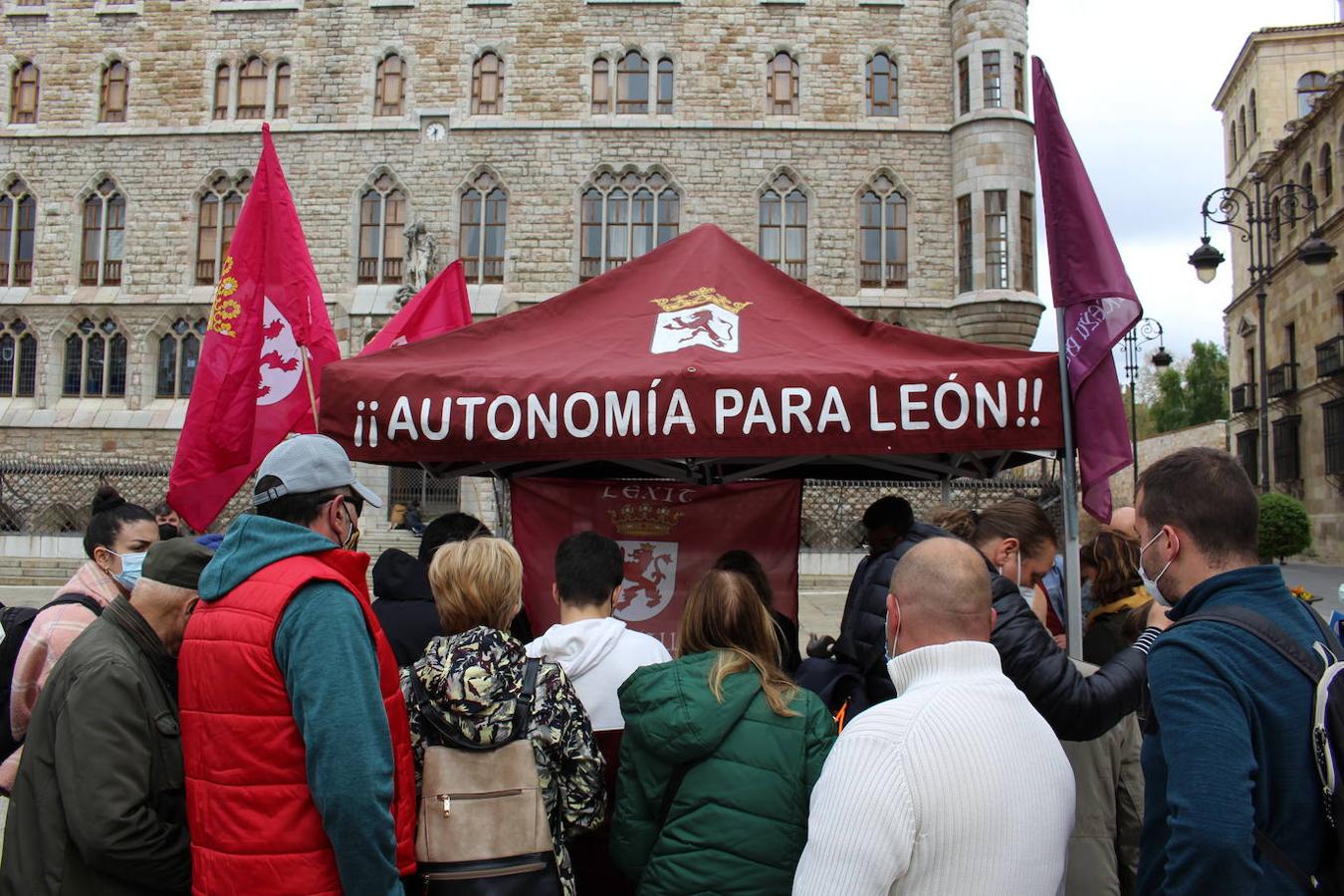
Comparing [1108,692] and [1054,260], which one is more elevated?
[1054,260]

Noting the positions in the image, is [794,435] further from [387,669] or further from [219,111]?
[219,111]

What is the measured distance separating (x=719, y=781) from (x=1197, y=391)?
196 ft

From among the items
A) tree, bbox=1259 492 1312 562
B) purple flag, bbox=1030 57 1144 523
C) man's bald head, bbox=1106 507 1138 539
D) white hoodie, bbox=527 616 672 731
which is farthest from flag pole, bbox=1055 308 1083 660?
tree, bbox=1259 492 1312 562

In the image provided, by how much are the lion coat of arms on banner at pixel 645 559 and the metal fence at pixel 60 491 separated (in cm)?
1708

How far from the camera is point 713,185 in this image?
22.8 metres

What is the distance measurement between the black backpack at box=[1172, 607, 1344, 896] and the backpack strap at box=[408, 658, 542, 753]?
64.6 inches

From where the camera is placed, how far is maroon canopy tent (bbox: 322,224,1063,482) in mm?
3549

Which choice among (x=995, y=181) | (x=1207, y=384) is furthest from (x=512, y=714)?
(x=1207, y=384)

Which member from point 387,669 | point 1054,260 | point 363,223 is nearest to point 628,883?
point 387,669

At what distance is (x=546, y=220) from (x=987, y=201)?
34.4 ft

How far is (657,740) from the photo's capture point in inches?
91.5

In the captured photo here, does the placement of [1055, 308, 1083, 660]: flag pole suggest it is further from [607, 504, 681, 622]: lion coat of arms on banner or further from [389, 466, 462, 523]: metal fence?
[389, 466, 462, 523]: metal fence

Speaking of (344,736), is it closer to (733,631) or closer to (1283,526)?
(733,631)

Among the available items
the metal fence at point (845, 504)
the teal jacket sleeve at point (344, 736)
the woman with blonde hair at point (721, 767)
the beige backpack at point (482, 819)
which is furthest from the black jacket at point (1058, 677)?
the metal fence at point (845, 504)
